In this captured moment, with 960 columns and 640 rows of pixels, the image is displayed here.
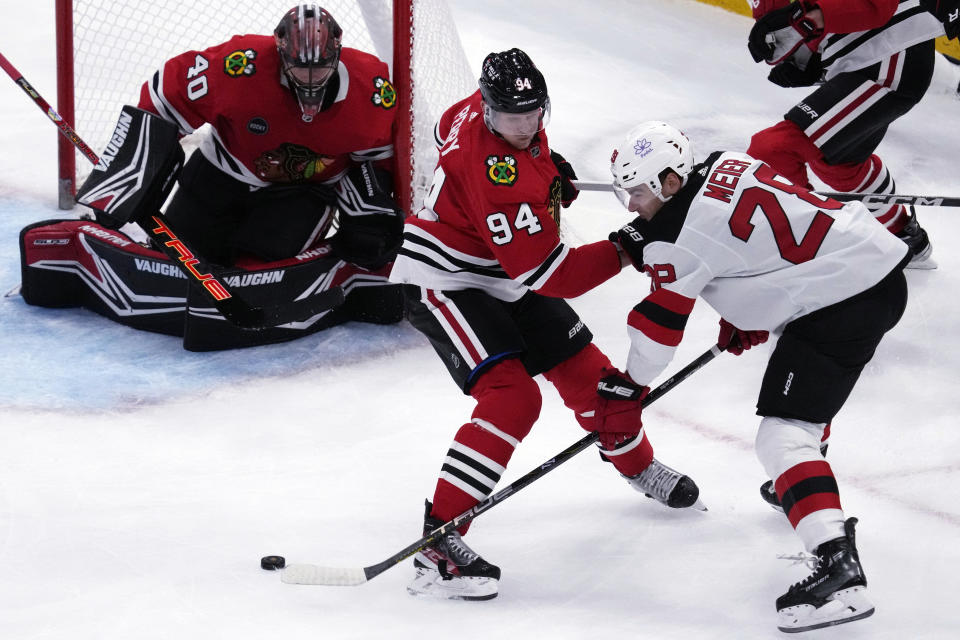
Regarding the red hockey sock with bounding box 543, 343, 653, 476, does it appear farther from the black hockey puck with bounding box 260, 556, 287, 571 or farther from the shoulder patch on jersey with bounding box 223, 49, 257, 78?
the shoulder patch on jersey with bounding box 223, 49, 257, 78

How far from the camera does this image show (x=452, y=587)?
2.37 m

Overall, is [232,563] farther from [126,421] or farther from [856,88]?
[856,88]

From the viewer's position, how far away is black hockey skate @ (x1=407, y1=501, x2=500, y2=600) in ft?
7.75

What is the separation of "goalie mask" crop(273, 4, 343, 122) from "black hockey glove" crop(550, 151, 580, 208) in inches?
31.6

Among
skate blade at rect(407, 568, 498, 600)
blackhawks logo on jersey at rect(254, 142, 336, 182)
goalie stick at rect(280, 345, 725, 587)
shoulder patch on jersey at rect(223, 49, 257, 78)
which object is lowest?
skate blade at rect(407, 568, 498, 600)

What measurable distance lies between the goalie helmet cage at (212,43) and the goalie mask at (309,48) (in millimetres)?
430

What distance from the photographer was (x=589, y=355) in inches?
104

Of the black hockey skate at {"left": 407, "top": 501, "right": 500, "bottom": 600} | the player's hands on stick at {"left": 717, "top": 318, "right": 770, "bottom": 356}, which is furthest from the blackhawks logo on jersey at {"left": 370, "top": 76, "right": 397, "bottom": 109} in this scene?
the black hockey skate at {"left": 407, "top": 501, "right": 500, "bottom": 600}

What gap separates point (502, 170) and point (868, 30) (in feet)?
5.35

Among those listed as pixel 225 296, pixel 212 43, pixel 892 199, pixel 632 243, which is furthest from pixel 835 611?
pixel 212 43

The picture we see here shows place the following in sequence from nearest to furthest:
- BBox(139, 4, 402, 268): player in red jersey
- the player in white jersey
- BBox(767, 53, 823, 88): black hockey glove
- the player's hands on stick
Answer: the player in white jersey < the player's hands on stick < BBox(139, 4, 402, 268): player in red jersey < BBox(767, 53, 823, 88): black hockey glove

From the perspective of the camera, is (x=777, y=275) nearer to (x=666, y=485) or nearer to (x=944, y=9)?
(x=666, y=485)

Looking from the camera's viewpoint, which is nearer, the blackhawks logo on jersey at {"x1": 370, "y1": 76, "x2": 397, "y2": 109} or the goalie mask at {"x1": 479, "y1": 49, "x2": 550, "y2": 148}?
the goalie mask at {"x1": 479, "y1": 49, "x2": 550, "y2": 148}

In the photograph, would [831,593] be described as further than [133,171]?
No
